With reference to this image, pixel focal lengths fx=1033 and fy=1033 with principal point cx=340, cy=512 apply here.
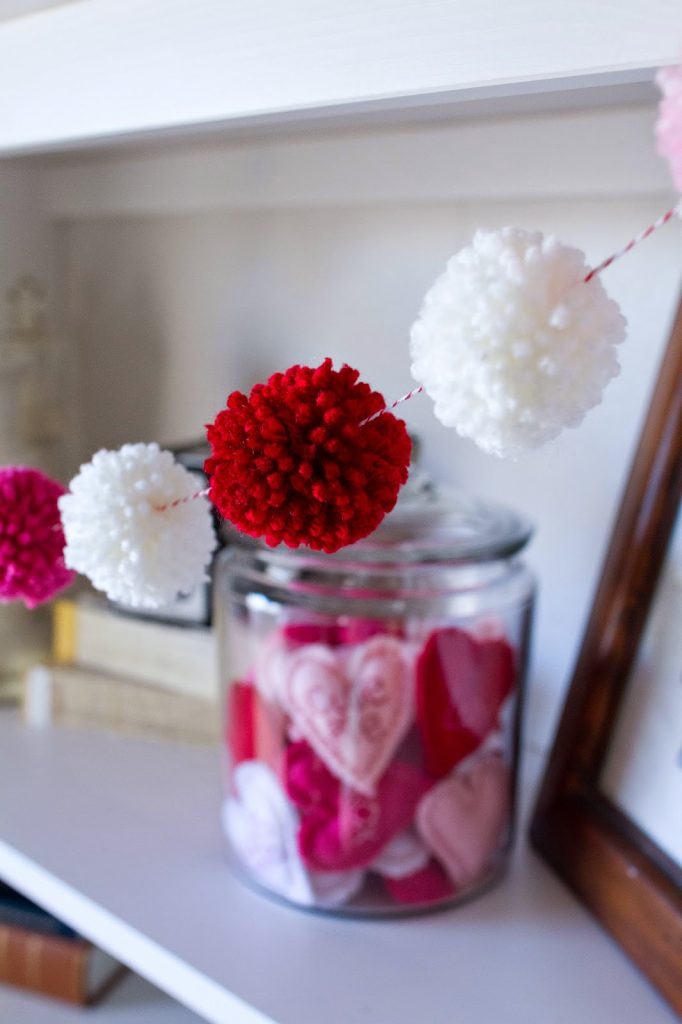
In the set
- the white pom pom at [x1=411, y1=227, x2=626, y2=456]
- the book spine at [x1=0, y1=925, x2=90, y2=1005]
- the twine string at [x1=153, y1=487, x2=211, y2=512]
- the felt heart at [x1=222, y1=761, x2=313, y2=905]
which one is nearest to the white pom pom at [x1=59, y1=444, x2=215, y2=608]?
the twine string at [x1=153, y1=487, x2=211, y2=512]

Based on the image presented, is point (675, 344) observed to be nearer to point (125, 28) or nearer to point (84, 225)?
point (125, 28)

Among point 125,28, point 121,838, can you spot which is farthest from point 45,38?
point 121,838

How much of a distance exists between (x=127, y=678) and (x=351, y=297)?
0.30 m

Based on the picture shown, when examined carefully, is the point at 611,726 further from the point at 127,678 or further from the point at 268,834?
the point at 127,678

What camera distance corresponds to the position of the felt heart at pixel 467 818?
492 millimetres

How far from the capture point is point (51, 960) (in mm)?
575

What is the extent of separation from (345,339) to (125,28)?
29 centimetres

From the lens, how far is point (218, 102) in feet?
1.24

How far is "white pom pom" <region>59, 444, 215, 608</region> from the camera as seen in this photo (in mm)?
313

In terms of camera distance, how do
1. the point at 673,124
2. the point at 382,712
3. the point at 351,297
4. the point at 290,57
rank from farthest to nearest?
the point at 351,297
the point at 382,712
the point at 290,57
the point at 673,124

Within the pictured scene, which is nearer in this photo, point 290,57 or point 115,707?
point 290,57

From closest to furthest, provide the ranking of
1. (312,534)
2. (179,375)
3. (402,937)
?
(312,534) < (402,937) < (179,375)

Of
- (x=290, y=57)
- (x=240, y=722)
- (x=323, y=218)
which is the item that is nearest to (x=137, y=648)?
(x=240, y=722)

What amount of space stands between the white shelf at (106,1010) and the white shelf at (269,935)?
82 millimetres
